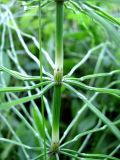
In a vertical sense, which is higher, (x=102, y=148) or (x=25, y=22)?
(x=25, y=22)

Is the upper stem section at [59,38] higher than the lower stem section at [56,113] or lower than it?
higher

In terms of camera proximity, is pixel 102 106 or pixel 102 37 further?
pixel 102 37

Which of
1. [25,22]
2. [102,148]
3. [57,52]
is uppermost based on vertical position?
[25,22]

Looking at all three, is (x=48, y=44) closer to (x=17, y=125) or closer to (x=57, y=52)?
(x=17, y=125)

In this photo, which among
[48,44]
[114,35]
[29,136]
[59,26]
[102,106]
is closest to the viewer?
[114,35]

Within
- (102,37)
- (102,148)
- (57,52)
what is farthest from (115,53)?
(57,52)

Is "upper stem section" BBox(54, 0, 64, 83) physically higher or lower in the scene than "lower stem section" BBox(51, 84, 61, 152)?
higher

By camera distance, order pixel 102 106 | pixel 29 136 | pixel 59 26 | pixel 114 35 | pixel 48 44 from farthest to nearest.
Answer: pixel 48 44
pixel 102 106
pixel 29 136
pixel 59 26
pixel 114 35

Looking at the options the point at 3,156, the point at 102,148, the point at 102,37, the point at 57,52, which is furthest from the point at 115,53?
the point at 57,52

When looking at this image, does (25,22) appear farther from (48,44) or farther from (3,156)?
(3,156)
